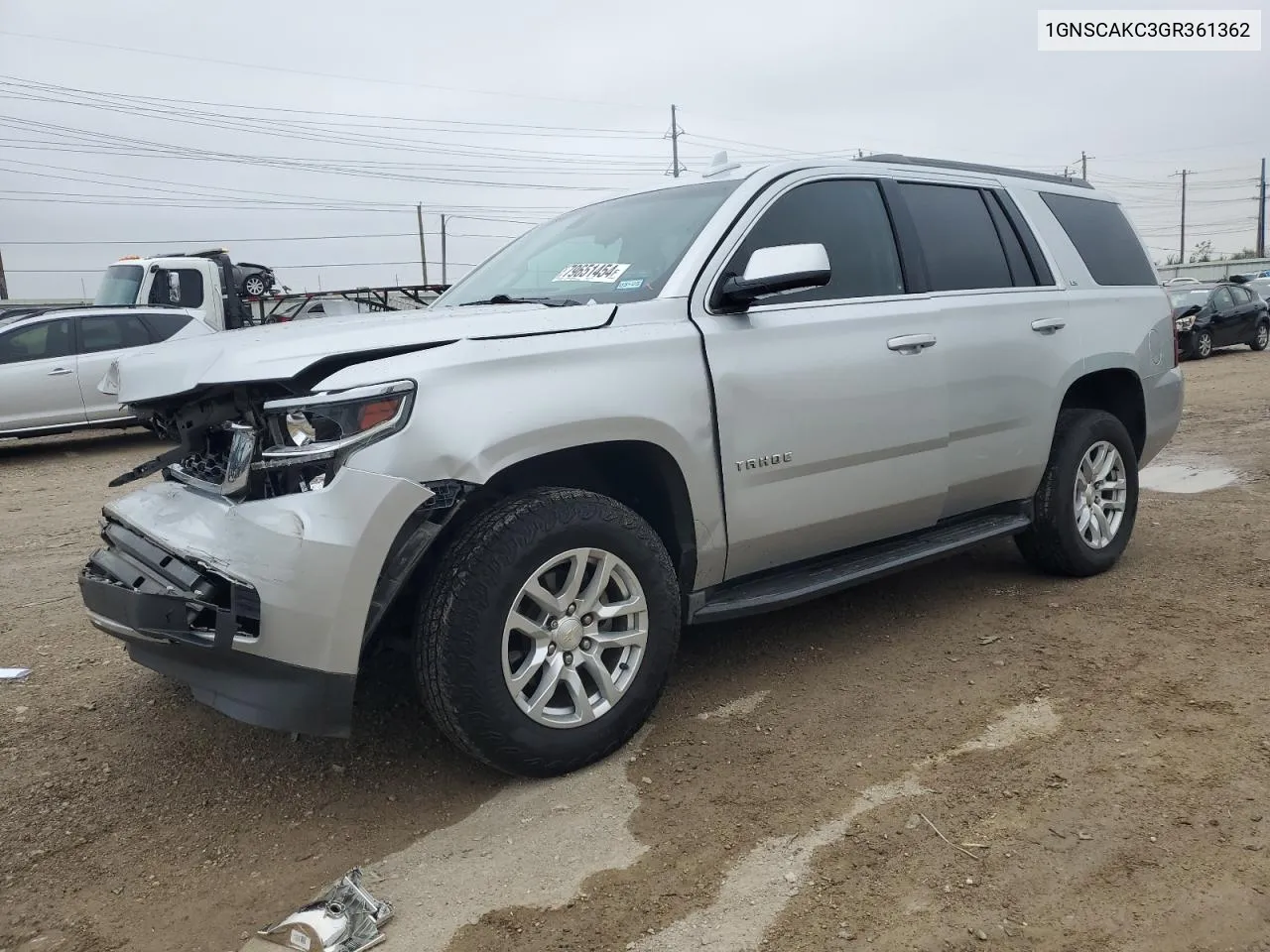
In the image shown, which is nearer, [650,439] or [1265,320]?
[650,439]

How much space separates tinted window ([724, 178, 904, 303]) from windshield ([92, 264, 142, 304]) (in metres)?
12.5

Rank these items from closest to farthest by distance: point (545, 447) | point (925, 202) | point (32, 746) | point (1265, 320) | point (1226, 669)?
1. point (545, 447)
2. point (32, 746)
3. point (1226, 669)
4. point (925, 202)
5. point (1265, 320)

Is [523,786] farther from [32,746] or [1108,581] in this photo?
[1108,581]

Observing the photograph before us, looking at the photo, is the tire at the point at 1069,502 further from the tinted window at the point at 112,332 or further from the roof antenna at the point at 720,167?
the tinted window at the point at 112,332

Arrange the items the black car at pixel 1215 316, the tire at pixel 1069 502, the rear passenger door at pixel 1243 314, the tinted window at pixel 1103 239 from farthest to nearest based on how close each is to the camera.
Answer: the rear passenger door at pixel 1243 314
the black car at pixel 1215 316
the tinted window at pixel 1103 239
the tire at pixel 1069 502

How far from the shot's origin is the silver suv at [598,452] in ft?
8.46

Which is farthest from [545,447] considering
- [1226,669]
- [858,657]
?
[1226,669]

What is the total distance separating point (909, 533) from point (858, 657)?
0.58 m

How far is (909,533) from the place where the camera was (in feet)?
13.5

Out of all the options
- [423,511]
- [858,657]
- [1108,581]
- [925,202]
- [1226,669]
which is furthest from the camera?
[1108,581]

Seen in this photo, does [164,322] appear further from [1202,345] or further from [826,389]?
[1202,345]

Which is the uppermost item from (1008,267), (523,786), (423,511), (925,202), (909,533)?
(925,202)

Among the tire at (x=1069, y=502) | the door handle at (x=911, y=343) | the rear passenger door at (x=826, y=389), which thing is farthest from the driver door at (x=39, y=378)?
the tire at (x=1069, y=502)

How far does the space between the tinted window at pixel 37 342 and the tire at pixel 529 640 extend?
10.0 metres
